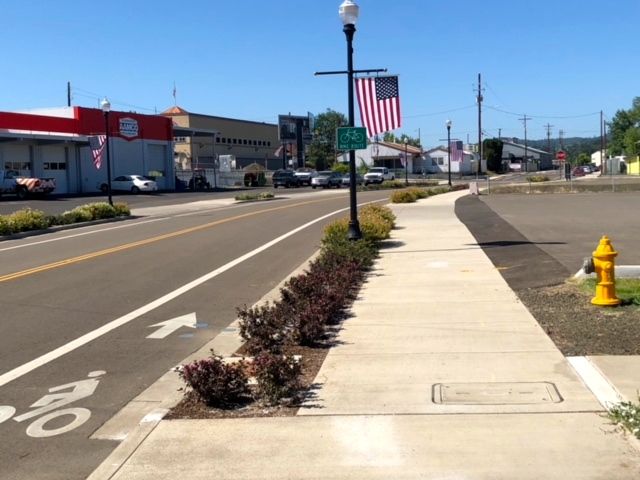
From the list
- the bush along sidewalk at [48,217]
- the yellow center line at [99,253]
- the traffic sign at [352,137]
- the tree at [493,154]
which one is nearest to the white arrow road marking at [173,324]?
the yellow center line at [99,253]

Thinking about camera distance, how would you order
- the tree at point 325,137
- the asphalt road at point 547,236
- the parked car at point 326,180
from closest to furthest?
the asphalt road at point 547,236, the parked car at point 326,180, the tree at point 325,137

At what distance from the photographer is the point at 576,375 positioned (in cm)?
592

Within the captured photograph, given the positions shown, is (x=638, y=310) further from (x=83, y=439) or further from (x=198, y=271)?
(x=198, y=271)

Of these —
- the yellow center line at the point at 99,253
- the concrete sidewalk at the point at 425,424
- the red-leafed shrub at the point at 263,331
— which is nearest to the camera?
the concrete sidewalk at the point at 425,424

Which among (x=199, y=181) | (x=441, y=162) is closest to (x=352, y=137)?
(x=199, y=181)

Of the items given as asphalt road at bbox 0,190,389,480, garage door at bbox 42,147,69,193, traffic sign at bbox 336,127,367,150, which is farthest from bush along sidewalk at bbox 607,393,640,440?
garage door at bbox 42,147,69,193

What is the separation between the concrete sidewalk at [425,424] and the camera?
4254 millimetres

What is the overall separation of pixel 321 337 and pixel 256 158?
12418 centimetres

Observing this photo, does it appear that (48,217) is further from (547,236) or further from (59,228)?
(547,236)

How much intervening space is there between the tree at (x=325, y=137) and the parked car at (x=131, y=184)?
293 ft

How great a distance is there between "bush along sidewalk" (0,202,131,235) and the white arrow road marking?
52.8ft

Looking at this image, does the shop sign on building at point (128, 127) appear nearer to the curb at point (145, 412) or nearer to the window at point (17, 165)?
the window at point (17, 165)

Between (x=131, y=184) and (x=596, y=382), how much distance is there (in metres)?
54.0

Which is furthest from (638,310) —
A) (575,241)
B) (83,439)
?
(575,241)
